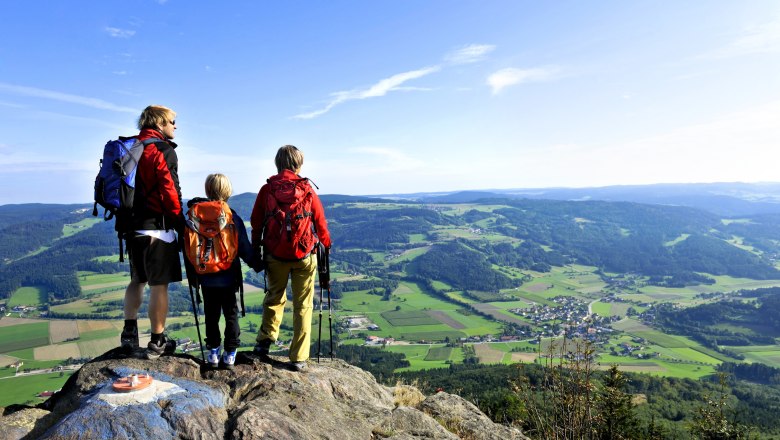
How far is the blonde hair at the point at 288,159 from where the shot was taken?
518 centimetres

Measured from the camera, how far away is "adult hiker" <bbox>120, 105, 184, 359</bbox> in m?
4.57

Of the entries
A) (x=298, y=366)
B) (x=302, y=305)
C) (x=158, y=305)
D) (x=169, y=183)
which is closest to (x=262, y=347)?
(x=298, y=366)

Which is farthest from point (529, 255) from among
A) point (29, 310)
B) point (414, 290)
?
point (29, 310)

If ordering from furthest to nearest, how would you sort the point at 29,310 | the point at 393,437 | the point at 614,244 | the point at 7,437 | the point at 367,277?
the point at 614,244 → the point at 367,277 → the point at 29,310 → the point at 393,437 → the point at 7,437

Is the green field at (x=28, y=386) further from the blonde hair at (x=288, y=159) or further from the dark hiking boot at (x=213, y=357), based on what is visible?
the blonde hair at (x=288, y=159)

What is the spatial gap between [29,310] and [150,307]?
98.9m

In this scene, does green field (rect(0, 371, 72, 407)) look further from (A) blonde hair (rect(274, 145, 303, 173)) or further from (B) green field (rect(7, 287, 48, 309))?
(B) green field (rect(7, 287, 48, 309))

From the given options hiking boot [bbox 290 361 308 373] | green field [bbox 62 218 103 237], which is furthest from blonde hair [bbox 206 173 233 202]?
green field [bbox 62 218 103 237]

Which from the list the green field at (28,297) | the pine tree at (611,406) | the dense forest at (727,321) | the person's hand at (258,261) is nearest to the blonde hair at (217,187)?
the person's hand at (258,261)

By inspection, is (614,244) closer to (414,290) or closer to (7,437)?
(414,290)

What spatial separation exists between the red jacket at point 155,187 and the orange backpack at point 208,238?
0.22m

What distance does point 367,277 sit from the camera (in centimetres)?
11906

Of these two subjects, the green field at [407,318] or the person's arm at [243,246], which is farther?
the green field at [407,318]

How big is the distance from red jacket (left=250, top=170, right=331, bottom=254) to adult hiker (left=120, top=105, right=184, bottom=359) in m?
0.86
